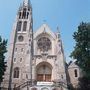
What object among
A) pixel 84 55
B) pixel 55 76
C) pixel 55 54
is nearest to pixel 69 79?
pixel 55 76

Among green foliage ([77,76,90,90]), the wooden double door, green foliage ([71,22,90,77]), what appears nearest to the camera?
green foliage ([71,22,90,77])

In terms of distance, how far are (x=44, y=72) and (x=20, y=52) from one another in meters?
6.73

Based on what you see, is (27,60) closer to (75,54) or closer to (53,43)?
(53,43)

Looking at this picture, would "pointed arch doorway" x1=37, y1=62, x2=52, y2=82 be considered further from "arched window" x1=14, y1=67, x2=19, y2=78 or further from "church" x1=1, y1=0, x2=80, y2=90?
"arched window" x1=14, y1=67, x2=19, y2=78

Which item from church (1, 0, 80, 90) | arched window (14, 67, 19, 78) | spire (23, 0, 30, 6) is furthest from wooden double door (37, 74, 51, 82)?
spire (23, 0, 30, 6)

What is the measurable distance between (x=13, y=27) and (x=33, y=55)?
9.43m

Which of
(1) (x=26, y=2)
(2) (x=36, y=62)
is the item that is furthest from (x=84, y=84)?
(1) (x=26, y=2)

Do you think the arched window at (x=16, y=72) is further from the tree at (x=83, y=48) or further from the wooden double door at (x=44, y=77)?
the tree at (x=83, y=48)

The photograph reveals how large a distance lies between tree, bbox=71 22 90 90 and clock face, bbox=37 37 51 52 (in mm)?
12001

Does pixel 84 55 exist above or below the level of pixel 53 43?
below

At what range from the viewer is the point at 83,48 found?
30922 mm

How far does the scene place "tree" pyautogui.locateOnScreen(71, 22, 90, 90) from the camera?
2967 centimetres

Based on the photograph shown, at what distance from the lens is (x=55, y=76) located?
129 feet

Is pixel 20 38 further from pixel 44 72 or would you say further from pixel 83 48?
pixel 83 48
